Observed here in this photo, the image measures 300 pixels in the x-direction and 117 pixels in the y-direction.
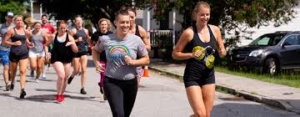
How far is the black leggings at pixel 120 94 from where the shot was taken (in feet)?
21.0

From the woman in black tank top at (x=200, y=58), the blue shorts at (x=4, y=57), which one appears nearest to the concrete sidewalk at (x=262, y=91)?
the woman in black tank top at (x=200, y=58)

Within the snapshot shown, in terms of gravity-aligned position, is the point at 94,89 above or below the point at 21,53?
below

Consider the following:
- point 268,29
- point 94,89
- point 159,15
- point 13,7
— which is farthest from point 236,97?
point 13,7

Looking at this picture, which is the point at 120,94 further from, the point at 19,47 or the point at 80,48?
the point at 80,48

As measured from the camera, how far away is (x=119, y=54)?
6.50 meters

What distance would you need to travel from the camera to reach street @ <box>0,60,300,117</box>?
9703 millimetres

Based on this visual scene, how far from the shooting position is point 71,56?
36.1 ft

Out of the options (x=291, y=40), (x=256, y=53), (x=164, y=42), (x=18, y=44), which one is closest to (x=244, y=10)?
(x=291, y=40)

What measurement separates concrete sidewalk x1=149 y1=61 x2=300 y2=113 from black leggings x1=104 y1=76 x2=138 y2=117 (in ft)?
15.3

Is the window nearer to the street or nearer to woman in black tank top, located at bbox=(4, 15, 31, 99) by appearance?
the street

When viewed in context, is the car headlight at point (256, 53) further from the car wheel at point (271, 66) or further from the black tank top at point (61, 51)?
the black tank top at point (61, 51)

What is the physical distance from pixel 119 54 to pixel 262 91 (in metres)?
7.08

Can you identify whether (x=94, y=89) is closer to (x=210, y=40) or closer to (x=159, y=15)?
(x=210, y=40)

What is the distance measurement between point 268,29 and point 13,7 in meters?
39.6
